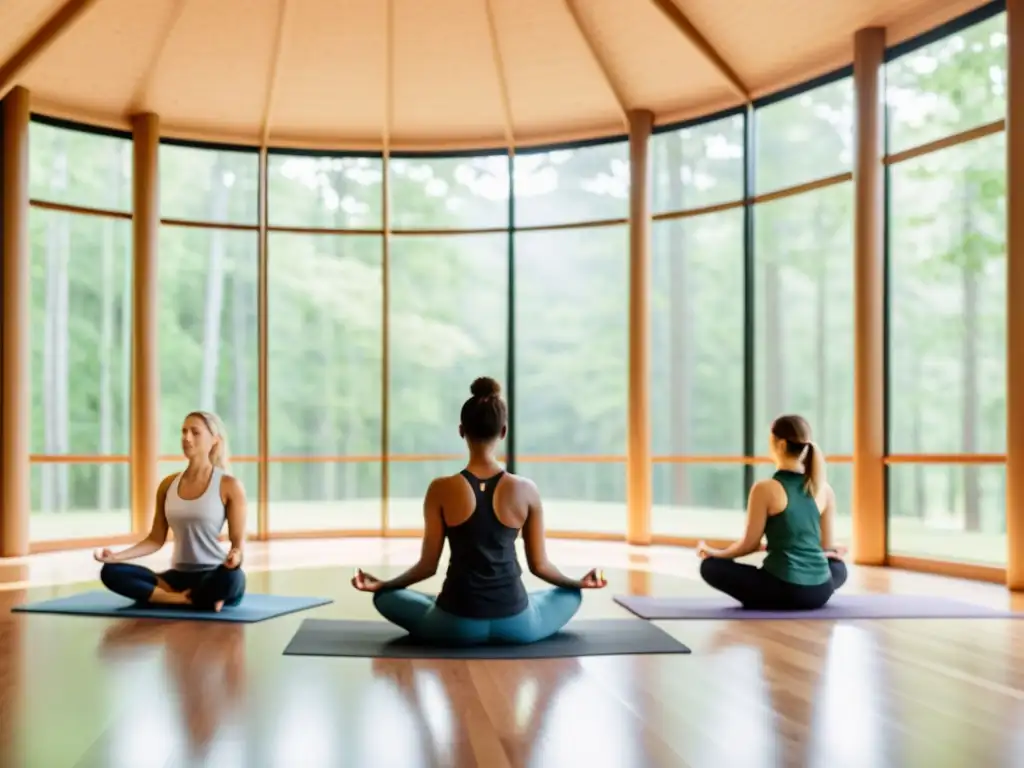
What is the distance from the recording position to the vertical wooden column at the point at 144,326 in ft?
30.7

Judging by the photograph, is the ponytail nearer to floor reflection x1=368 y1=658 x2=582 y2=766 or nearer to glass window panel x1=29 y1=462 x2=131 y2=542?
floor reflection x1=368 y1=658 x2=582 y2=766

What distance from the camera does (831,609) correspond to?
5410mm

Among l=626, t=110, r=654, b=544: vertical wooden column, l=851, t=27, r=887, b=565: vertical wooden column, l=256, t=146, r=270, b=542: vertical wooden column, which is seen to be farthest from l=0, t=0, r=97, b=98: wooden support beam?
l=851, t=27, r=887, b=565: vertical wooden column

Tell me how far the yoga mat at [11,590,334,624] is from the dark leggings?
6 centimetres

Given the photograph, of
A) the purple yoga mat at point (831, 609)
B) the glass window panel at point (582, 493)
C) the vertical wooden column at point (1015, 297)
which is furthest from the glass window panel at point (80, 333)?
the vertical wooden column at point (1015, 297)

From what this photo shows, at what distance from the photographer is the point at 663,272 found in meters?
9.69

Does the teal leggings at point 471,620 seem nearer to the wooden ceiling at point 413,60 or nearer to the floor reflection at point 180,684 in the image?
the floor reflection at point 180,684

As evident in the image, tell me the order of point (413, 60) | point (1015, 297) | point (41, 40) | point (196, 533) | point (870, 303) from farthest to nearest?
point (413, 60), point (41, 40), point (870, 303), point (1015, 297), point (196, 533)

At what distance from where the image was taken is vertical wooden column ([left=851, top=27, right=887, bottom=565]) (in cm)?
775

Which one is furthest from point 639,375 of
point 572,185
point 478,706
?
point 478,706

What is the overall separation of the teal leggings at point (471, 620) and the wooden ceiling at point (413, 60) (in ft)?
16.1

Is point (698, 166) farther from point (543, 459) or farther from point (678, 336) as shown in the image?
point (543, 459)

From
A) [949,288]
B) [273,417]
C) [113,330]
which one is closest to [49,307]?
[113,330]

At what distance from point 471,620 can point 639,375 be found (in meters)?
5.56
